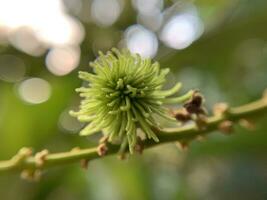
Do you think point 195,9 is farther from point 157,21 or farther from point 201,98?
point 201,98

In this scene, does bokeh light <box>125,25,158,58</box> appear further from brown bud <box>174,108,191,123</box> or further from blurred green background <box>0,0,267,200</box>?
brown bud <box>174,108,191,123</box>

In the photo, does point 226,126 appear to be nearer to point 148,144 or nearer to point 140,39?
point 148,144

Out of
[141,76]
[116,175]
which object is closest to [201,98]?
[141,76]

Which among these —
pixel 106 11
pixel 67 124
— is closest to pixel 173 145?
pixel 67 124

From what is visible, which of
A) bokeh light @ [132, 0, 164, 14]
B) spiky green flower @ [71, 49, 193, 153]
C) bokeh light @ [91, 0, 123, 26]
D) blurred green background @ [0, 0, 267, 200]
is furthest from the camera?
bokeh light @ [91, 0, 123, 26]

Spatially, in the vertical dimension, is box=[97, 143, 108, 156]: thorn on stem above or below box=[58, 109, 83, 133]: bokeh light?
below

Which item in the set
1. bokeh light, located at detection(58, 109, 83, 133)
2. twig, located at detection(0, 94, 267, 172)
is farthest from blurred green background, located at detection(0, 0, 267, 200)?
twig, located at detection(0, 94, 267, 172)

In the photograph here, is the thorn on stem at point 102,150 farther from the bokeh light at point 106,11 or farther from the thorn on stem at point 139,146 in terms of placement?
the bokeh light at point 106,11
